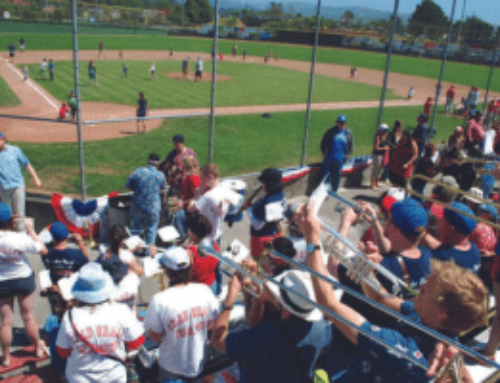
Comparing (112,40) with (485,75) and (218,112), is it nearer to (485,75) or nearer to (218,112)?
(218,112)

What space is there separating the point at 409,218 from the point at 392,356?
1.47 m

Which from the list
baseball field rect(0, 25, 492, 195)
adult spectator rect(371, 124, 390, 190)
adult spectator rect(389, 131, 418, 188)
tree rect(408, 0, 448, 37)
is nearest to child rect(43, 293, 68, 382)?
baseball field rect(0, 25, 492, 195)

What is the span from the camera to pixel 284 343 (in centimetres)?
272

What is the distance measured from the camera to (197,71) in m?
31.4

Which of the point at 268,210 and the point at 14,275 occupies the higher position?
the point at 268,210

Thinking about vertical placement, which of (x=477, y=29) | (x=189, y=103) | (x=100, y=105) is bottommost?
(x=100, y=105)

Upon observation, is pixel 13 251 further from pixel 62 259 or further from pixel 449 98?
pixel 449 98

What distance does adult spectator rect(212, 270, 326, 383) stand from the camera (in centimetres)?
272

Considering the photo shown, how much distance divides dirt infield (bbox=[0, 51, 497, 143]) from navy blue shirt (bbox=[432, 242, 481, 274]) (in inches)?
503

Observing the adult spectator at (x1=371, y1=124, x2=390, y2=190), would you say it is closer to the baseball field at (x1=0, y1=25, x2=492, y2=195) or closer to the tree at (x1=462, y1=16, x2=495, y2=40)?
the baseball field at (x1=0, y1=25, x2=492, y2=195)

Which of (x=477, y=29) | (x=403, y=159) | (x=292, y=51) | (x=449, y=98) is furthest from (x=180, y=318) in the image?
(x=292, y=51)

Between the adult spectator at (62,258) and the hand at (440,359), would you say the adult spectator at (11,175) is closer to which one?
the adult spectator at (62,258)

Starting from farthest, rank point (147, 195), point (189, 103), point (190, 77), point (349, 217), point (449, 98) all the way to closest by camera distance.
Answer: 1. point (190, 77)
2. point (449, 98)
3. point (189, 103)
4. point (147, 195)
5. point (349, 217)

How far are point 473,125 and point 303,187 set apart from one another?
5.74 metres
